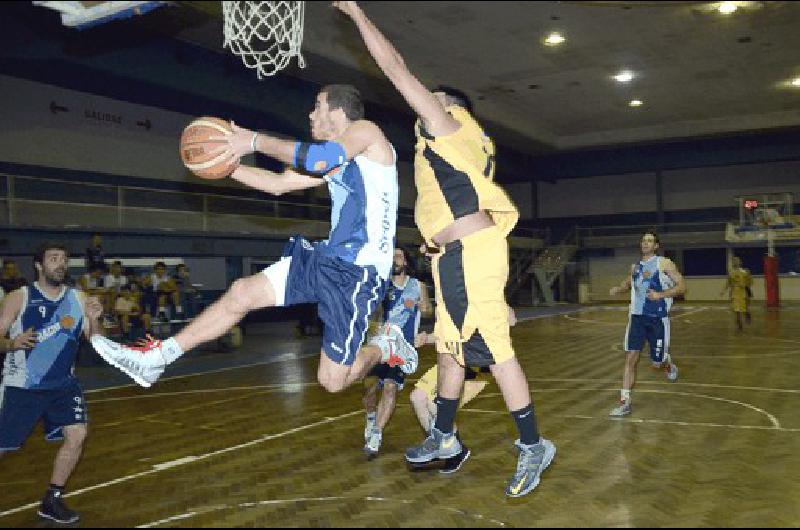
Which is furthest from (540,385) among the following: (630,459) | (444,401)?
(444,401)

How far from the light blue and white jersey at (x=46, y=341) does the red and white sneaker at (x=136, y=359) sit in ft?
2.93

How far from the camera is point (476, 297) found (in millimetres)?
4238

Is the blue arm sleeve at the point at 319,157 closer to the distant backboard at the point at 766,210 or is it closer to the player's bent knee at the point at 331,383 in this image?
the player's bent knee at the point at 331,383

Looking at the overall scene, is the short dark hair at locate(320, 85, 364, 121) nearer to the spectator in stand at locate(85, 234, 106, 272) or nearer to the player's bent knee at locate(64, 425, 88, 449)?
the player's bent knee at locate(64, 425, 88, 449)

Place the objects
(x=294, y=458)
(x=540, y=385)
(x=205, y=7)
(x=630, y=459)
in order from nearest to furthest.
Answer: (x=630, y=459)
(x=294, y=458)
(x=540, y=385)
(x=205, y=7)

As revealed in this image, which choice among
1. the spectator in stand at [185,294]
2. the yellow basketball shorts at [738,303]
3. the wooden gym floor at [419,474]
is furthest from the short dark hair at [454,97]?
the yellow basketball shorts at [738,303]

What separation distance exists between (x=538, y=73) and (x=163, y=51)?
9808 millimetres

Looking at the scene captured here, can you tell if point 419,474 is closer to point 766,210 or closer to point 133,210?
point 133,210

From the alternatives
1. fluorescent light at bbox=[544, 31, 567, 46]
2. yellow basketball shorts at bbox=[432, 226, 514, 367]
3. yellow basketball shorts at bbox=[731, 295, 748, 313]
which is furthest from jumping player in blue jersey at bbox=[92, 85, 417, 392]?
yellow basketball shorts at bbox=[731, 295, 748, 313]

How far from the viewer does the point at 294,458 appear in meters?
5.88

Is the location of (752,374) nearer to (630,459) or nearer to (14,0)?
(630,459)

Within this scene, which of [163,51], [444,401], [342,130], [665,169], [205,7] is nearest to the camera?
[342,130]

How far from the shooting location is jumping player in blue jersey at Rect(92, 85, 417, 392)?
12.5 feet

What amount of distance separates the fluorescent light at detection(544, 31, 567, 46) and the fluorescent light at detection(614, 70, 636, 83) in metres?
3.49
